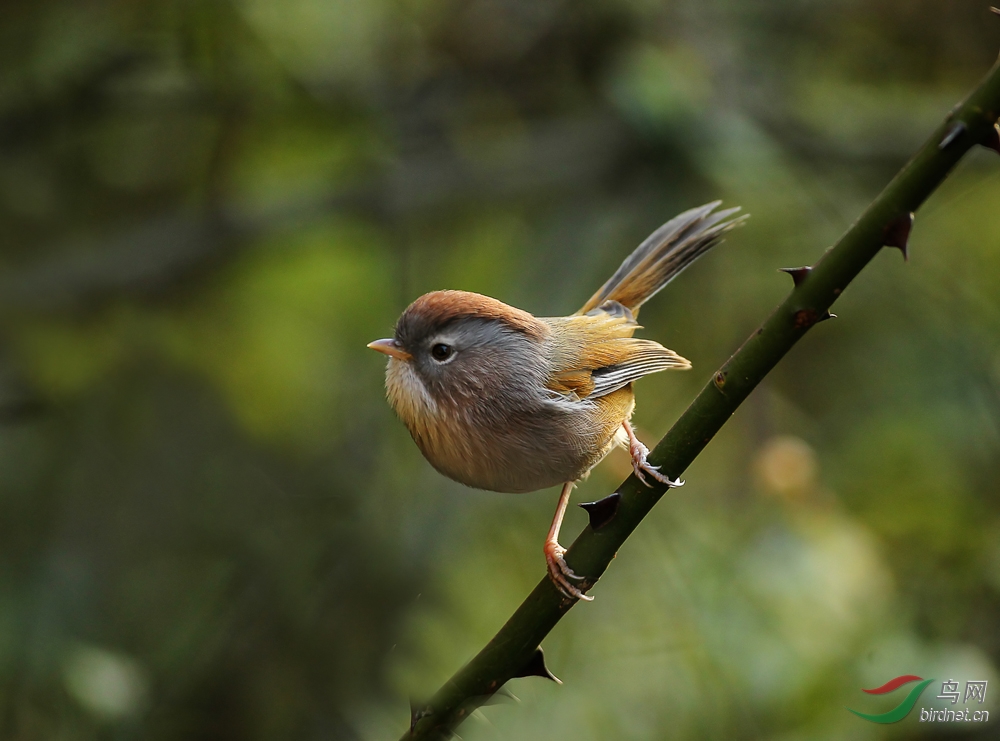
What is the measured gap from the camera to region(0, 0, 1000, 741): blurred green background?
3.54 metres

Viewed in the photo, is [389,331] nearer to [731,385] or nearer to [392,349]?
[392,349]

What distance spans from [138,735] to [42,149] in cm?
354

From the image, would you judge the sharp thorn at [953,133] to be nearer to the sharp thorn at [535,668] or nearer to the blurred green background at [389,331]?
the sharp thorn at [535,668]

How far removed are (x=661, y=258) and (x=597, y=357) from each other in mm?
614

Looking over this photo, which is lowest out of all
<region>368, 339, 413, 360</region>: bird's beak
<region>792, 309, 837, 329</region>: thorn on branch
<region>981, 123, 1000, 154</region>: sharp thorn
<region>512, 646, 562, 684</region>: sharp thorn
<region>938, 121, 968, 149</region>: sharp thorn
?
<region>512, 646, 562, 684</region>: sharp thorn

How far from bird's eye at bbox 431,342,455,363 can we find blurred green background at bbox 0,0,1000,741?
1.01 meters

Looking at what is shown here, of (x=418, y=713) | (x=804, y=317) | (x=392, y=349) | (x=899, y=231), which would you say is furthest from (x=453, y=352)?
(x=899, y=231)

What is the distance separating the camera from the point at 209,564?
4133 mm

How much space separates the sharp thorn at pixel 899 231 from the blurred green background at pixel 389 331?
2.00m

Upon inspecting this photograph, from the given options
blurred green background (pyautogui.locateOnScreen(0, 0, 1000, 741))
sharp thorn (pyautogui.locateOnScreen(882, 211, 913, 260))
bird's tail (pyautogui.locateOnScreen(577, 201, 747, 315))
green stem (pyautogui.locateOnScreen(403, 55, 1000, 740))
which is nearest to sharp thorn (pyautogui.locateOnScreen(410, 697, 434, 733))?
green stem (pyautogui.locateOnScreen(403, 55, 1000, 740))

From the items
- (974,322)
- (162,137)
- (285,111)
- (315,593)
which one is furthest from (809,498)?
(162,137)

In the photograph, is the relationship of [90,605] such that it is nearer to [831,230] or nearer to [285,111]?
[285,111]

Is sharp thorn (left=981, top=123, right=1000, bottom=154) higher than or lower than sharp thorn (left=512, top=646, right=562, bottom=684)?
higher

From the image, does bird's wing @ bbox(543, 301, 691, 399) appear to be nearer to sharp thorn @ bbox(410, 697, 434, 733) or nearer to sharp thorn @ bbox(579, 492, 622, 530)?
sharp thorn @ bbox(579, 492, 622, 530)
